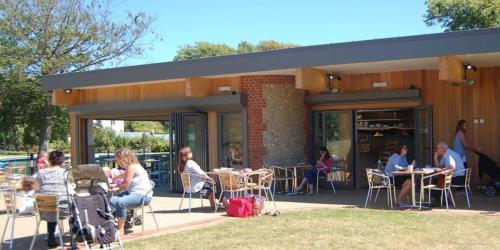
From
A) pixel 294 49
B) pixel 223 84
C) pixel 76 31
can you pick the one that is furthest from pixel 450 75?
pixel 76 31

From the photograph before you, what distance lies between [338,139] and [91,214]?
840cm

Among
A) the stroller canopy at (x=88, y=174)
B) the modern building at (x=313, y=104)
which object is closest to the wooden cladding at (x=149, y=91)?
the modern building at (x=313, y=104)

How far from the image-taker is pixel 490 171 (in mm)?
11375

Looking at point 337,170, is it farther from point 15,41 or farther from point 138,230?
point 15,41

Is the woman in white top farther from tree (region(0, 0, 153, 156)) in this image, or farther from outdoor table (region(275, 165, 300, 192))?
tree (region(0, 0, 153, 156))

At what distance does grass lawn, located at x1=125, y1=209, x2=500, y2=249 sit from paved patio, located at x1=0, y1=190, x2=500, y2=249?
57cm

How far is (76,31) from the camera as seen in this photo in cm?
2202

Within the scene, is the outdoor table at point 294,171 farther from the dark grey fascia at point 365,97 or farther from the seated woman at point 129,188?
the seated woman at point 129,188

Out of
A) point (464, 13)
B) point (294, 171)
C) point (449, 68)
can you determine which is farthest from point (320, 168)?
point (464, 13)

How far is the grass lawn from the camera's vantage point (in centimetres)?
685

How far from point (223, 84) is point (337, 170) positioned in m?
3.40

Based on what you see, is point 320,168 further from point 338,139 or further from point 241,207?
point 241,207

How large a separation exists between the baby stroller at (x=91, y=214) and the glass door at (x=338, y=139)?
26.1 ft

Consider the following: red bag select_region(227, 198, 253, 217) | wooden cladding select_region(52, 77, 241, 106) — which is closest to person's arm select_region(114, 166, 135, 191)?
red bag select_region(227, 198, 253, 217)
